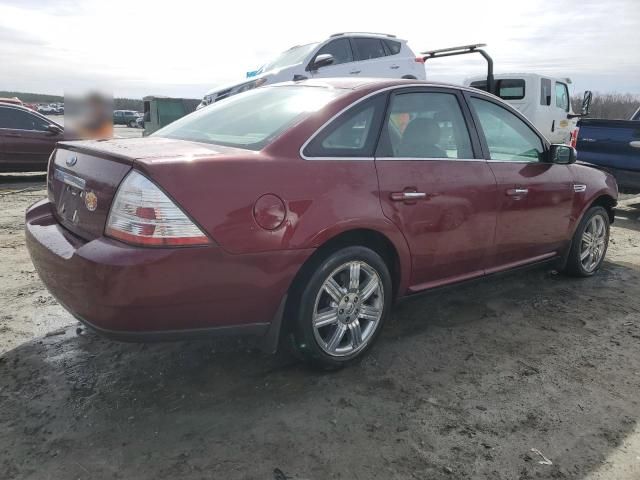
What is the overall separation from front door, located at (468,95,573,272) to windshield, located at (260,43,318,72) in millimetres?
6254

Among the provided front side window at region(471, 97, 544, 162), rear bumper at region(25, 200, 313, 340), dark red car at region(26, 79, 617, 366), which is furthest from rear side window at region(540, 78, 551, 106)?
rear bumper at region(25, 200, 313, 340)

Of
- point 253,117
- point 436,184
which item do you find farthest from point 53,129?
point 436,184

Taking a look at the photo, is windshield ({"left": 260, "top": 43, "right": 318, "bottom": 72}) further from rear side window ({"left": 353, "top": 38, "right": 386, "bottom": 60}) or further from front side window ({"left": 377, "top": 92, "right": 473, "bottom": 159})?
front side window ({"left": 377, "top": 92, "right": 473, "bottom": 159})

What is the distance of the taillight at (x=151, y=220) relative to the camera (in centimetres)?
226

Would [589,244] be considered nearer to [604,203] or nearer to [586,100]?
[604,203]

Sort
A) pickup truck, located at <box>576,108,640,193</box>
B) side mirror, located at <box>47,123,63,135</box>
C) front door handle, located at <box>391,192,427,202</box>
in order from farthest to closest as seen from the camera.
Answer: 1. side mirror, located at <box>47,123,63,135</box>
2. pickup truck, located at <box>576,108,640,193</box>
3. front door handle, located at <box>391,192,427,202</box>

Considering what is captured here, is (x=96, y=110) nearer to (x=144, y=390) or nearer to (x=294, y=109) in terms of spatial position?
(x=294, y=109)

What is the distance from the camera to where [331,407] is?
103 inches

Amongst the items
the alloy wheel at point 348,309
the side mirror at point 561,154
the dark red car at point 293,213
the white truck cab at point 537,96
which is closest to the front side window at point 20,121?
the dark red car at point 293,213

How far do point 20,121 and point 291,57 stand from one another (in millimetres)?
5165

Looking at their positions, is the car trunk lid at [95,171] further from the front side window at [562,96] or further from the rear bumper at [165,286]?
the front side window at [562,96]

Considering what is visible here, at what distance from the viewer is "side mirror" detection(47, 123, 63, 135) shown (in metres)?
9.95

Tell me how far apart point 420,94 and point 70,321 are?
2.74 metres

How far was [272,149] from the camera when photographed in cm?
262
